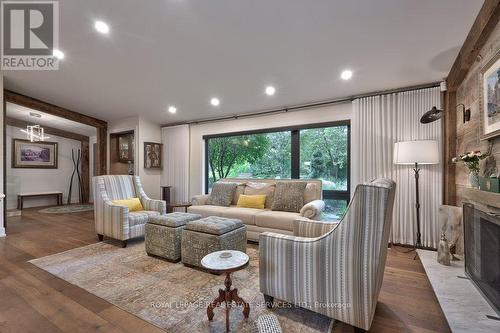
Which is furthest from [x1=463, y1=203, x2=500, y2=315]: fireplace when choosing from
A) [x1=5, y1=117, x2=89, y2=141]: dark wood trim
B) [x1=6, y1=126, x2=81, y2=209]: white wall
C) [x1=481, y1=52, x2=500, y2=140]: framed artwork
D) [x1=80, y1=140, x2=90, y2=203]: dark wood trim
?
[x1=80, y1=140, x2=90, y2=203]: dark wood trim

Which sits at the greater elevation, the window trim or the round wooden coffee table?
the window trim

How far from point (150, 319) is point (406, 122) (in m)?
3.74

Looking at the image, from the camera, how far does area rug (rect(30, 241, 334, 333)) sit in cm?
169

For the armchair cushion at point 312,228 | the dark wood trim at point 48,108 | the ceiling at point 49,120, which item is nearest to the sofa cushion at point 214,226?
the armchair cushion at point 312,228

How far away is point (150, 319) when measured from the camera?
1.74m

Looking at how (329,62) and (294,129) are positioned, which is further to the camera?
(294,129)

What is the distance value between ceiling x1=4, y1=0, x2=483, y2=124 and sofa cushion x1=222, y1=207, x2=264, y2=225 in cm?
191

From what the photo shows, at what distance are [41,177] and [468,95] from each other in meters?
9.71

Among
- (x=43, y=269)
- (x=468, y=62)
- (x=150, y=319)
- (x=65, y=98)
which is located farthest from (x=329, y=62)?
(x=65, y=98)

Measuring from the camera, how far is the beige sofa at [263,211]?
125 inches

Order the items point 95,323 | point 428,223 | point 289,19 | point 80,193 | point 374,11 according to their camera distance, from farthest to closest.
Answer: point 80,193 → point 428,223 → point 289,19 → point 374,11 → point 95,323

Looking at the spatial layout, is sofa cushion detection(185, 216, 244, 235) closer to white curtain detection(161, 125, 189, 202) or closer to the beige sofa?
the beige sofa

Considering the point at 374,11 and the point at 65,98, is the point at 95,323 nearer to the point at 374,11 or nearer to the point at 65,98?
the point at 374,11

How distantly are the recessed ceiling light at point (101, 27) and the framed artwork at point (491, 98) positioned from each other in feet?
11.8
